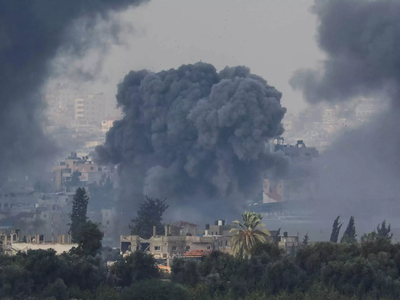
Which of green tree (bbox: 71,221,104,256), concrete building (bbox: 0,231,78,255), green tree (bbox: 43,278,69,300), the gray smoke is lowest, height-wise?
green tree (bbox: 43,278,69,300)

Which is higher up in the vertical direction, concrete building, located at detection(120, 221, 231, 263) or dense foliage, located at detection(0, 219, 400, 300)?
concrete building, located at detection(120, 221, 231, 263)

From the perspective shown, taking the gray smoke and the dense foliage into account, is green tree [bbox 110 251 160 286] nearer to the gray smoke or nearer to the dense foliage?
the dense foliage

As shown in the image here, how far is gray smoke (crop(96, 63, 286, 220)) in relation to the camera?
5640 inches

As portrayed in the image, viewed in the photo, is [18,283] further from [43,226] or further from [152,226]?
[43,226]

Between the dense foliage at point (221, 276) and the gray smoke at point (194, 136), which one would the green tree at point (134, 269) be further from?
the gray smoke at point (194, 136)

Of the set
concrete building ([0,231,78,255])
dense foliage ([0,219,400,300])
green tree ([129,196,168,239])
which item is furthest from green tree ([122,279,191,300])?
green tree ([129,196,168,239])

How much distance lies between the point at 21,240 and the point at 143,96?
3417cm

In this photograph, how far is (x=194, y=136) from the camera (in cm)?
14862

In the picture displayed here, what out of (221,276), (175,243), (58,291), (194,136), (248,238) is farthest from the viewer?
(194,136)

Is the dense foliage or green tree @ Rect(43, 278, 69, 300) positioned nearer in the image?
green tree @ Rect(43, 278, 69, 300)

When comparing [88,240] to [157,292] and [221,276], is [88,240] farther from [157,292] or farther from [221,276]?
[157,292]

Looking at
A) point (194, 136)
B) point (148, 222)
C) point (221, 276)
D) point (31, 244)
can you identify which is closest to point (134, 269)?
point (221, 276)

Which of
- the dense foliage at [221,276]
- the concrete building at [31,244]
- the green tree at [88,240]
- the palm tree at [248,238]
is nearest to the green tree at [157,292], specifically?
the dense foliage at [221,276]

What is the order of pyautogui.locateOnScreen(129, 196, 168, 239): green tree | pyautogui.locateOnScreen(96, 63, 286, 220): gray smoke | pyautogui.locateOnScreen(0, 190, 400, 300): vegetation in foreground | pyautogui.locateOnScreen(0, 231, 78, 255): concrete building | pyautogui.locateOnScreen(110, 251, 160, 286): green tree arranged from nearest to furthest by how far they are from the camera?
pyautogui.locateOnScreen(0, 190, 400, 300): vegetation in foreground < pyautogui.locateOnScreen(110, 251, 160, 286): green tree < pyautogui.locateOnScreen(0, 231, 78, 255): concrete building < pyautogui.locateOnScreen(129, 196, 168, 239): green tree < pyautogui.locateOnScreen(96, 63, 286, 220): gray smoke
